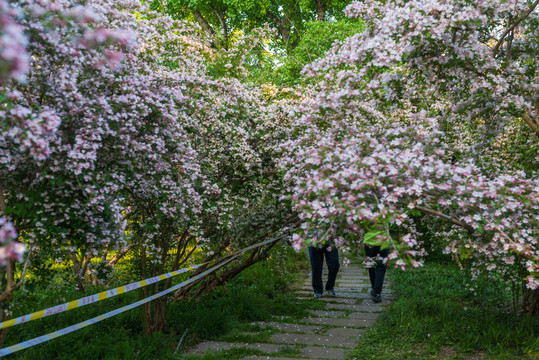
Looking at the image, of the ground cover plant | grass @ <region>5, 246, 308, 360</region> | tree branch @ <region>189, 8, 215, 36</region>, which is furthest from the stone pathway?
tree branch @ <region>189, 8, 215, 36</region>

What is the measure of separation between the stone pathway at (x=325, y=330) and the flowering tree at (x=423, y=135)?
1.52 m

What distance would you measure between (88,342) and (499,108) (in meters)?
4.88

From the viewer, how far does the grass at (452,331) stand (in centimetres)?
449

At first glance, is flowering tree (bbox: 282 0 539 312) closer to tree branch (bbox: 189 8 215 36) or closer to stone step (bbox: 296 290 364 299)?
stone step (bbox: 296 290 364 299)

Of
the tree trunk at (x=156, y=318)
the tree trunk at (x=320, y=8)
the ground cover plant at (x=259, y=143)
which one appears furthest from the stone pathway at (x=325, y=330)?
the tree trunk at (x=320, y=8)

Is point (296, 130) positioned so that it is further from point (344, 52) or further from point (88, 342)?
point (88, 342)

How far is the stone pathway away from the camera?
4.82m

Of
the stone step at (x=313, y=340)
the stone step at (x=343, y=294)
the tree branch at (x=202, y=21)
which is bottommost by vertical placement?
the stone step at (x=313, y=340)

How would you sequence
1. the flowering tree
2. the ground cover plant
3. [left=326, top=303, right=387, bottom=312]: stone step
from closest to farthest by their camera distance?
the ground cover plant
the flowering tree
[left=326, top=303, right=387, bottom=312]: stone step

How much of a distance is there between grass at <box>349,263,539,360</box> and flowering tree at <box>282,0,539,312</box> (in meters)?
0.58

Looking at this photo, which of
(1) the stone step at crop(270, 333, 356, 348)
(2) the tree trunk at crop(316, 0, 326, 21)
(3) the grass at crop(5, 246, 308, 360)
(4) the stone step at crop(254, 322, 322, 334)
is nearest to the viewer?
(3) the grass at crop(5, 246, 308, 360)

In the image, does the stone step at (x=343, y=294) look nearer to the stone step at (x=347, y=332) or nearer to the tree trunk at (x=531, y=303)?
the stone step at (x=347, y=332)

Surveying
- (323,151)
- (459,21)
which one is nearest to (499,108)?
(459,21)

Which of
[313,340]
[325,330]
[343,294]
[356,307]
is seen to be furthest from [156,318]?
[343,294]
